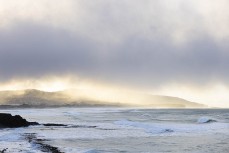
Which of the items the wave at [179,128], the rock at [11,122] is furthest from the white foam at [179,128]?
the rock at [11,122]

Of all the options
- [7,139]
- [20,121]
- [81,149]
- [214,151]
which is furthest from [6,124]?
[214,151]

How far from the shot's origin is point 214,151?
2862 centimetres

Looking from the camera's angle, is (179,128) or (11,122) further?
(11,122)

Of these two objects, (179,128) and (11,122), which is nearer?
(179,128)

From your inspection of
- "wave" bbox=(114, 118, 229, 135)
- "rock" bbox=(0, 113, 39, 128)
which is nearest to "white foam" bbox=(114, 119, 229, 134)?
"wave" bbox=(114, 118, 229, 135)

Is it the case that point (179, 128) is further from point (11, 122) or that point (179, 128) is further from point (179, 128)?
point (11, 122)

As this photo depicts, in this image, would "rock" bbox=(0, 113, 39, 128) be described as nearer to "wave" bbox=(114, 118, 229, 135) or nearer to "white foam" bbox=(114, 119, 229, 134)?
"wave" bbox=(114, 118, 229, 135)

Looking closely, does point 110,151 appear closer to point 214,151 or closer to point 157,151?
point 157,151

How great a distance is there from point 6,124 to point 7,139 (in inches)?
852

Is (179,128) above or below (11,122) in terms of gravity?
below

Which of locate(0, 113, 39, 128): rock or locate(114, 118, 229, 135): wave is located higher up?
locate(0, 113, 39, 128): rock

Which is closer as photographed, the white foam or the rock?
the white foam

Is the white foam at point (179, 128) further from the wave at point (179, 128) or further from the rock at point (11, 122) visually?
the rock at point (11, 122)

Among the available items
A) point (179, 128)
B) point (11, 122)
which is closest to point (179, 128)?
point (179, 128)
